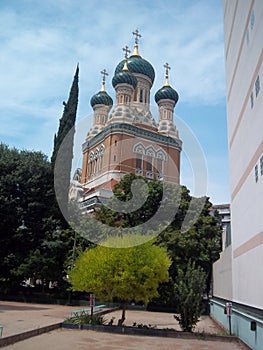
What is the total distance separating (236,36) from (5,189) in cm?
1705

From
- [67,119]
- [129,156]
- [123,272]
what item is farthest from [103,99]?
[123,272]

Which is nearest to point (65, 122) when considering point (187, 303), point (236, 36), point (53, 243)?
point (53, 243)

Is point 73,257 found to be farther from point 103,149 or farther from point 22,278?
point 103,149

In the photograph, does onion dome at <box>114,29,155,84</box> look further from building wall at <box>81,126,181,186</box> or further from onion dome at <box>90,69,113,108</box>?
building wall at <box>81,126,181,186</box>

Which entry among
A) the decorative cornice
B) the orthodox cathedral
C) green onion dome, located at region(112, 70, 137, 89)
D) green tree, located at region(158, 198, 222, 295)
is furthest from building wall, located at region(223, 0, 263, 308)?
→ green onion dome, located at region(112, 70, 137, 89)

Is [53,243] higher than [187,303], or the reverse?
[53,243]

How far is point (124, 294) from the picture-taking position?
1188 centimetres

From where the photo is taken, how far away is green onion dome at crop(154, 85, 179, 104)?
144 ft

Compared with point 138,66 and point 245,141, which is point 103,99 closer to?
point 138,66

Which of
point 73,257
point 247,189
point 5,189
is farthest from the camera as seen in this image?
point 5,189

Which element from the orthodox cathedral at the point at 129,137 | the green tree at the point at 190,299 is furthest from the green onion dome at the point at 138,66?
the green tree at the point at 190,299

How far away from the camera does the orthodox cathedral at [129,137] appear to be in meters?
36.3

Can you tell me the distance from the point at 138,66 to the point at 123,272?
3671 cm

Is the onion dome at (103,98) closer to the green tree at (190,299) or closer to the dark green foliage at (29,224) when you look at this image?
the dark green foliage at (29,224)
